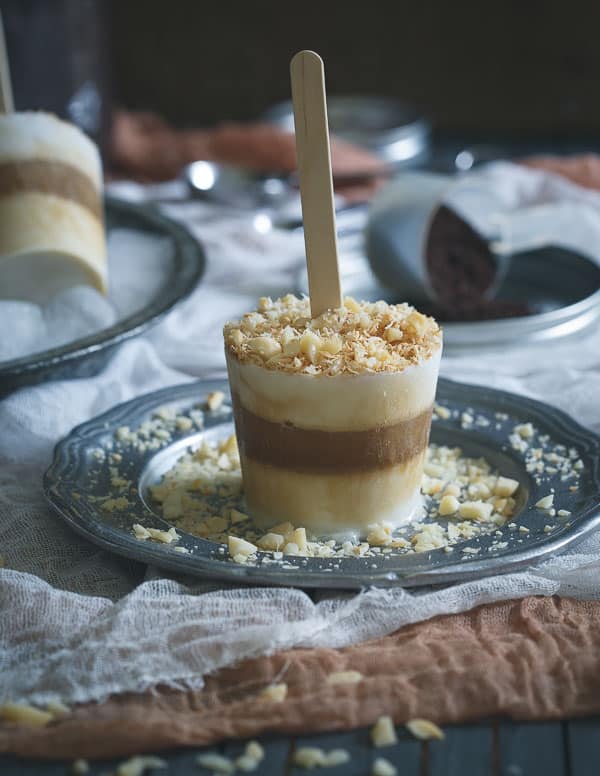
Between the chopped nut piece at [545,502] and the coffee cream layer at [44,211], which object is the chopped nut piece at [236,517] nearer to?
the chopped nut piece at [545,502]

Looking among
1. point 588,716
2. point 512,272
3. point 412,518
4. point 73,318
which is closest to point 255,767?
point 588,716

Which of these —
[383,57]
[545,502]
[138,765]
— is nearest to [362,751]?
[138,765]

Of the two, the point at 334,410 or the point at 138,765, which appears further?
the point at 334,410

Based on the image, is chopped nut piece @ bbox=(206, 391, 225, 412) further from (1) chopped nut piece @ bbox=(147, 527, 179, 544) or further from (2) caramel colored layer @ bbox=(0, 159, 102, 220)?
(2) caramel colored layer @ bbox=(0, 159, 102, 220)

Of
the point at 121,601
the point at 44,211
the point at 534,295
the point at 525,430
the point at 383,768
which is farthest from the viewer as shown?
the point at 534,295

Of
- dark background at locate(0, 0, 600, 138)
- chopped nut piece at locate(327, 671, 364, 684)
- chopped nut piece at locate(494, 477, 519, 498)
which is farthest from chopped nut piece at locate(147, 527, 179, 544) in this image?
dark background at locate(0, 0, 600, 138)

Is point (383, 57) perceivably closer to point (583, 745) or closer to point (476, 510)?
point (476, 510)
